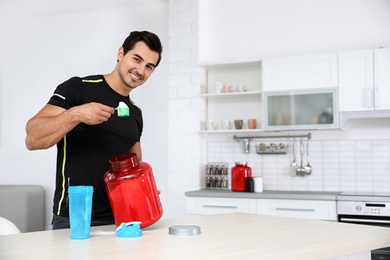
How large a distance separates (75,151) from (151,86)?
271cm

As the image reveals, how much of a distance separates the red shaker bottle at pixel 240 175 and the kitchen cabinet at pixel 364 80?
98 centimetres

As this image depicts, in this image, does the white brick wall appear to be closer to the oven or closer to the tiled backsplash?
the tiled backsplash

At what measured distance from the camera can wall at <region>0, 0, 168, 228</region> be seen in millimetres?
4930

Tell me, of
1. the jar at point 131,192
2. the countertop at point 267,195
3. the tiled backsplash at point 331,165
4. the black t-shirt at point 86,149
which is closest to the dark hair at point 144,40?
→ the black t-shirt at point 86,149

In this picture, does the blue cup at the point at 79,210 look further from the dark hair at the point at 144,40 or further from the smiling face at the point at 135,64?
the dark hair at the point at 144,40

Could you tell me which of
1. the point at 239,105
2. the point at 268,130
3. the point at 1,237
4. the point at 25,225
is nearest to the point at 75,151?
the point at 1,237

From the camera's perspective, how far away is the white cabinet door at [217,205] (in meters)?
4.10

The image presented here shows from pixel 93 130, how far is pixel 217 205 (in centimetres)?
213

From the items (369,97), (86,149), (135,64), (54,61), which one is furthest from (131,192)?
(54,61)

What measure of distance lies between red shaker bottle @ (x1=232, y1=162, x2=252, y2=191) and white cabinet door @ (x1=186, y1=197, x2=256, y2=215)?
23 centimetres

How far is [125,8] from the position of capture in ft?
16.8

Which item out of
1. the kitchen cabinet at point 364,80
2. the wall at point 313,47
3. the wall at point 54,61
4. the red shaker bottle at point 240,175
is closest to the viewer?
the kitchen cabinet at point 364,80

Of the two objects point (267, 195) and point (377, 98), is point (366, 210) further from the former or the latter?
point (377, 98)

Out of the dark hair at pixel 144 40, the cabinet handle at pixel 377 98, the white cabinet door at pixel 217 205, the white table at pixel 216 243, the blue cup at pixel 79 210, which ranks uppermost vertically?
the dark hair at pixel 144 40
